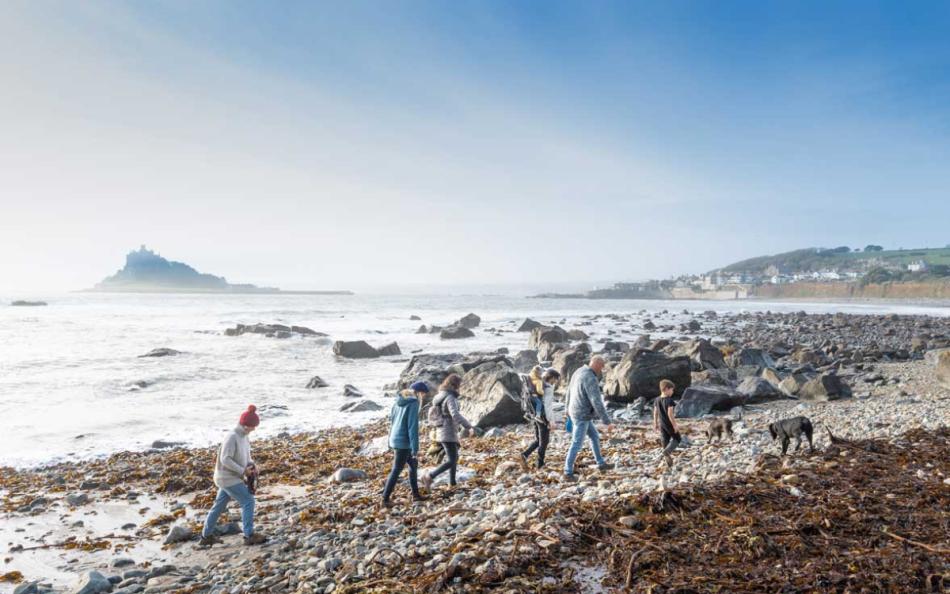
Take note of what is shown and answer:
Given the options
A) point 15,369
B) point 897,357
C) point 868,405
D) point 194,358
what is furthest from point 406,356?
point 897,357

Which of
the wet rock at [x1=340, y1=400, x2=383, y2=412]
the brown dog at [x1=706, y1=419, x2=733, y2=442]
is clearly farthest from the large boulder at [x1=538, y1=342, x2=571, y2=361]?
the brown dog at [x1=706, y1=419, x2=733, y2=442]

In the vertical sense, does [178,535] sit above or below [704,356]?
below

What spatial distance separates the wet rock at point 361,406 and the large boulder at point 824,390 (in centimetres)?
1372

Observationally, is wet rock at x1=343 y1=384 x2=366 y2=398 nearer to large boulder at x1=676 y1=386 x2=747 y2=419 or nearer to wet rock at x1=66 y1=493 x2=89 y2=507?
wet rock at x1=66 y1=493 x2=89 y2=507

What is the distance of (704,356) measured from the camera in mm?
23719

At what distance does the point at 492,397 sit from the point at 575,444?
6328 millimetres

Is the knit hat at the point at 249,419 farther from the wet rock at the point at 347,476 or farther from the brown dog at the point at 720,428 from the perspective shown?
the brown dog at the point at 720,428

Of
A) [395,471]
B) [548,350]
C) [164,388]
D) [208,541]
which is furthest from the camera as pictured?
[548,350]

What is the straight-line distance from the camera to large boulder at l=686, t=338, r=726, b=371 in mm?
23195

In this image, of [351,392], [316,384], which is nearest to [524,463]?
[351,392]

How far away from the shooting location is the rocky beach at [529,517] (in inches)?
211

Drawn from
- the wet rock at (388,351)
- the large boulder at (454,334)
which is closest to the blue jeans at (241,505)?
the wet rock at (388,351)

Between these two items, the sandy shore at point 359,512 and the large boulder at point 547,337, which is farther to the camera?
the large boulder at point 547,337

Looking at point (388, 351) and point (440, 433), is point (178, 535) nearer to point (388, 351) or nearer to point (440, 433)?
point (440, 433)
